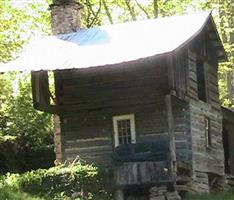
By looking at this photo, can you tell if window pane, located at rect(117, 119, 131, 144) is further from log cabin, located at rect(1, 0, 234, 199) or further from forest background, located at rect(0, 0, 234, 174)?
forest background, located at rect(0, 0, 234, 174)

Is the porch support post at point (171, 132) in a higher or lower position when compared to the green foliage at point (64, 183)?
higher

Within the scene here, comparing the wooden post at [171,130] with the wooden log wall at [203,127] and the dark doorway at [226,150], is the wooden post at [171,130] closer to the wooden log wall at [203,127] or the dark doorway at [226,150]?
the wooden log wall at [203,127]

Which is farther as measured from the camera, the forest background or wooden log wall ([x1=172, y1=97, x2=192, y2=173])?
the forest background

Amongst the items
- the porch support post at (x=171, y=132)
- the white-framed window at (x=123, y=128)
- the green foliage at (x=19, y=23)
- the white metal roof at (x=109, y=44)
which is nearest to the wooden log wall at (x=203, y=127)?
the white metal roof at (x=109, y=44)

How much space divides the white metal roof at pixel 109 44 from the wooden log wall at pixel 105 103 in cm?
111

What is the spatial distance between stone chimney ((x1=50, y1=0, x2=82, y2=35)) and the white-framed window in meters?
6.64

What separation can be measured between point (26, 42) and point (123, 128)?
64.6ft

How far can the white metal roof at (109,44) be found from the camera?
21.6m

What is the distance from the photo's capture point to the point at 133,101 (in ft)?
78.2

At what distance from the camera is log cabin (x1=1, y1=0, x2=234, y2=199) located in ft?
70.7

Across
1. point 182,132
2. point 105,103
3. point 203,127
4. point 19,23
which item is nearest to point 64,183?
point 105,103

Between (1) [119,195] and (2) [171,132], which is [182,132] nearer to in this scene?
(2) [171,132]

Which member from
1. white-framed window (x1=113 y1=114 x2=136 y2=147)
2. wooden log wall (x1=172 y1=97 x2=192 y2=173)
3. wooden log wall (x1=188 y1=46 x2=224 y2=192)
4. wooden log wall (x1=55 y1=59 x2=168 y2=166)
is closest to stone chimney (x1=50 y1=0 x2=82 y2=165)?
wooden log wall (x1=55 y1=59 x2=168 y2=166)

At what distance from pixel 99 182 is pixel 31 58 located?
5.46 meters
